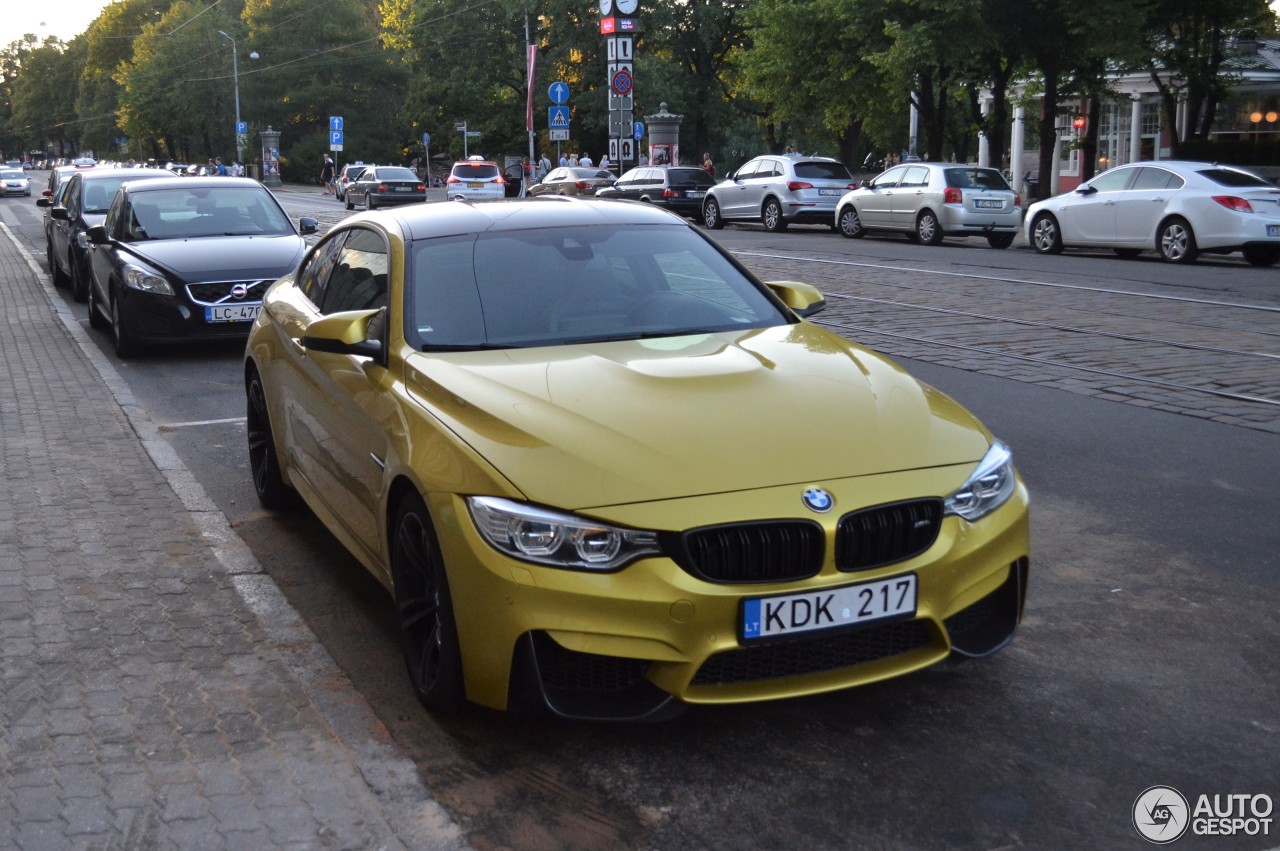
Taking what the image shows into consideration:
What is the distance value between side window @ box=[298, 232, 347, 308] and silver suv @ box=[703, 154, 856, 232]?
24677 mm

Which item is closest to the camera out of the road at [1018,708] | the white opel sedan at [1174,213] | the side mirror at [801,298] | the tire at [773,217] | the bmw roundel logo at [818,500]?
the road at [1018,708]

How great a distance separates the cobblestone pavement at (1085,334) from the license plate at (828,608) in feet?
16.7

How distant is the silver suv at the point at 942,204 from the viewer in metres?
25.6

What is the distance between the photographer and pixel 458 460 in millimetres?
Result: 3881

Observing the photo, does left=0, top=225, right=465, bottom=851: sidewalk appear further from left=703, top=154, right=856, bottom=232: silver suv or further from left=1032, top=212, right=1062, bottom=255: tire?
left=703, top=154, right=856, bottom=232: silver suv

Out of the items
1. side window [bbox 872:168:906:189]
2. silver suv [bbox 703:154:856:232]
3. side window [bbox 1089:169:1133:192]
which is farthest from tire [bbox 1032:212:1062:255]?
silver suv [bbox 703:154:856:232]

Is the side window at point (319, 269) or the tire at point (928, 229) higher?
the side window at point (319, 269)

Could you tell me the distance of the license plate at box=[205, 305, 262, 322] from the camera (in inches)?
458

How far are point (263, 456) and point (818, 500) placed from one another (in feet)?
12.4

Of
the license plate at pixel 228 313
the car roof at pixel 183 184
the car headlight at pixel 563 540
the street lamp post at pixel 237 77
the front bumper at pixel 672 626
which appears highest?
the street lamp post at pixel 237 77

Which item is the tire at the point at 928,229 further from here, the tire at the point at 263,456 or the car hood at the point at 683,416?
the car hood at the point at 683,416

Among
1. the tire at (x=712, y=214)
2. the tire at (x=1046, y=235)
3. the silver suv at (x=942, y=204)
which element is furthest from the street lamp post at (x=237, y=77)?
the tire at (x=1046, y=235)

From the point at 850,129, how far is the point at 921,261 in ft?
106

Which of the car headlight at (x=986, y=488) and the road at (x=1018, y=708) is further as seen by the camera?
the car headlight at (x=986, y=488)
